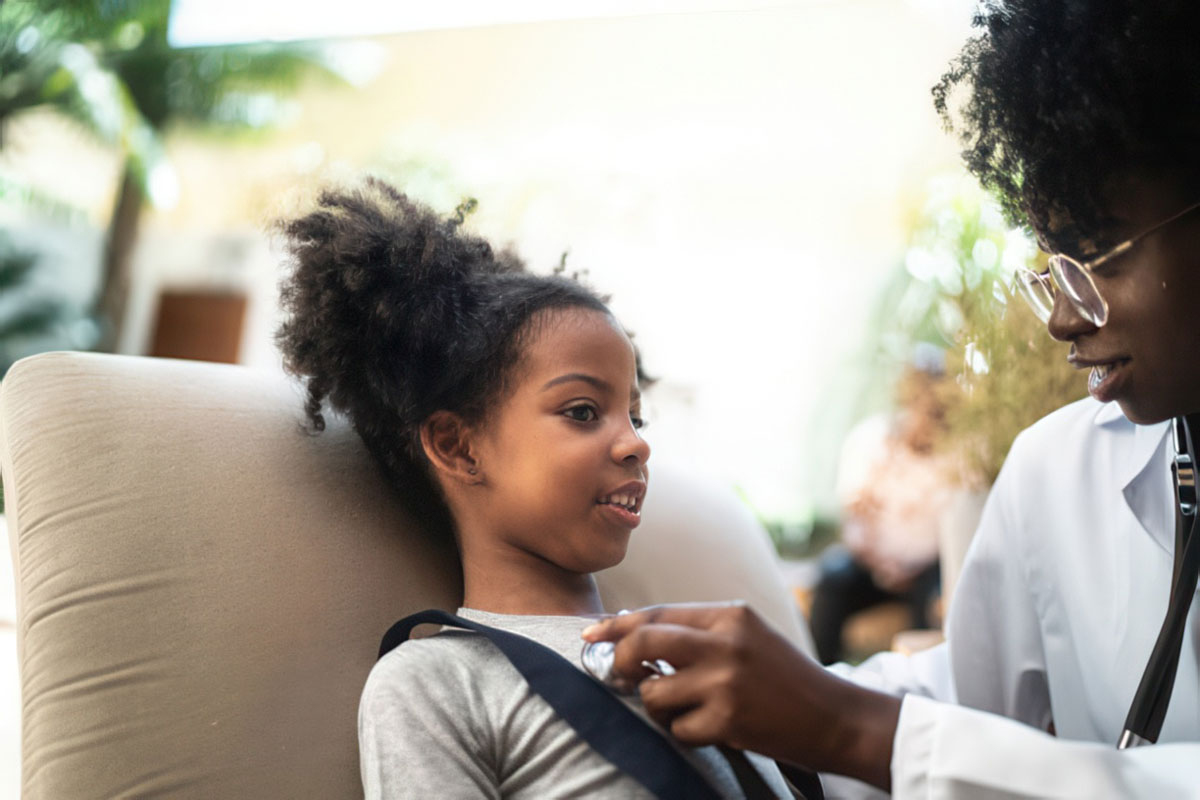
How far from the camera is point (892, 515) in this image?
2918 mm

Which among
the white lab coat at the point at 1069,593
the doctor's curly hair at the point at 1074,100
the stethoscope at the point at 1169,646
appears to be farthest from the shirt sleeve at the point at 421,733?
the doctor's curly hair at the point at 1074,100

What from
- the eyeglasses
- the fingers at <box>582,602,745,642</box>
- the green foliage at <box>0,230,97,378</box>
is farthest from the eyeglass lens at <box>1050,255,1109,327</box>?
the green foliage at <box>0,230,97,378</box>

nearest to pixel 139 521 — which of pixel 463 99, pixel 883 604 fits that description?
pixel 883 604

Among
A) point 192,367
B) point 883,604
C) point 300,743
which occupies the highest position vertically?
point 192,367

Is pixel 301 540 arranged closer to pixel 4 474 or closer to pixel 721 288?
pixel 4 474

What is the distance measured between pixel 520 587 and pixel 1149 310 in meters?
0.79

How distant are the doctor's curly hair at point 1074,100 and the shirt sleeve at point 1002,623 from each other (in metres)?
0.50

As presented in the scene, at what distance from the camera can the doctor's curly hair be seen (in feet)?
3.45

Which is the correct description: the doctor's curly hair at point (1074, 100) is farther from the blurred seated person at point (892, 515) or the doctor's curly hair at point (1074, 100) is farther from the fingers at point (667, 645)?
the blurred seated person at point (892, 515)

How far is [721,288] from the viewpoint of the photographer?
25.4ft

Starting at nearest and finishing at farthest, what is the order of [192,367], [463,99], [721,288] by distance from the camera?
[192,367]
[721,288]
[463,99]

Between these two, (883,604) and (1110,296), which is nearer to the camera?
(1110,296)

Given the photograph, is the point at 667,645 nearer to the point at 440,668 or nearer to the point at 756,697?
the point at 756,697

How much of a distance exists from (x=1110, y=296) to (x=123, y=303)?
385 inches
